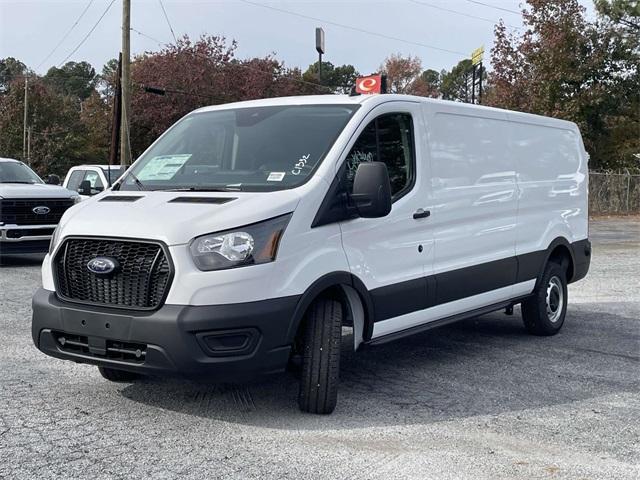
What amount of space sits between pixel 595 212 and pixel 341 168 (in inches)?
1174

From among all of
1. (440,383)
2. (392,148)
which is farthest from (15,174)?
(440,383)

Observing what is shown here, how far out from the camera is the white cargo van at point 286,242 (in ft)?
15.5

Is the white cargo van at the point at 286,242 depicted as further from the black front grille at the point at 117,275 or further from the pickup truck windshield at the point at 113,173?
the pickup truck windshield at the point at 113,173

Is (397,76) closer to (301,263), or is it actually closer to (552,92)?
(552,92)

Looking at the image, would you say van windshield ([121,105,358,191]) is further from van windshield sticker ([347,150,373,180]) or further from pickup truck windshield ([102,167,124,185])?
pickup truck windshield ([102,167,124,185])

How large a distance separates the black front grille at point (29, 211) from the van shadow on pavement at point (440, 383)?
7.86m

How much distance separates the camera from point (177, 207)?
502 cm

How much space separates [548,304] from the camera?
8.15 metres

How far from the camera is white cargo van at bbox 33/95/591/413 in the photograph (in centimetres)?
471

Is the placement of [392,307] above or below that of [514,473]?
above

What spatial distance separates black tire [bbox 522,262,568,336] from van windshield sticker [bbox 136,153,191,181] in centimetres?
392

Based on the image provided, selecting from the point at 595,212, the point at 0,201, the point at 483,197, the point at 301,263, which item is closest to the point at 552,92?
the point at 595,212

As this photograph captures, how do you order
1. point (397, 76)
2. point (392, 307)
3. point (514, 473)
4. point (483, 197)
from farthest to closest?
point (397, 76) → point (483, 197) → point (392, 307) → point (514, 473)

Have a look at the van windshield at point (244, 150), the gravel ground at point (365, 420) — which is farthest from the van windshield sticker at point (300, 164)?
the gravel ground at point (365, 420)
